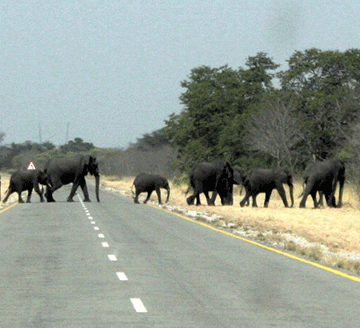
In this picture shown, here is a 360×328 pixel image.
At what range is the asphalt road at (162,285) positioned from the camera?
962 cm

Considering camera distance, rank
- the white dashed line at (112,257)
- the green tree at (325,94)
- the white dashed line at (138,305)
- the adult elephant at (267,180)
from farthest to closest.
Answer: the green tree at (325,94) < the adult elephant at (267,180) < the white dashed line at (112,257) < the white dashed line at (138,305)

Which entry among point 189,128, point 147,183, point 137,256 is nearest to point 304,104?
point 189,128

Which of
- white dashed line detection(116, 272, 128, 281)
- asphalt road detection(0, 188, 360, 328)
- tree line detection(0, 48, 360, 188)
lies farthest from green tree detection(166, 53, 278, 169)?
white dashed line detection(116, 272, 128, 281)

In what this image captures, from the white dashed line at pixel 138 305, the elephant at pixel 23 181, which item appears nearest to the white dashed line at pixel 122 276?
the white dashed line at pixel 138 305

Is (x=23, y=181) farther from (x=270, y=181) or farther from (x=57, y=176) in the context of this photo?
(x=270, y=181)

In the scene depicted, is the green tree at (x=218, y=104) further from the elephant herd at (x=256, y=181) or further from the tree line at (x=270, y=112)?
the elephant herd at (x=256, y=181)

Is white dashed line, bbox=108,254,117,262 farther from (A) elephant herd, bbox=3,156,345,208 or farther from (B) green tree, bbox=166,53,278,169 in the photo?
(B) green tree, bbox=166,53,278,169

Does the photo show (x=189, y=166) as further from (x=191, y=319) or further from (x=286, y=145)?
(x=191, y=319)

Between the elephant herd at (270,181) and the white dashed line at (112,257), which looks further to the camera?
the elephant herd at (270,181)

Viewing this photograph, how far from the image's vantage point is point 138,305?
10.5m

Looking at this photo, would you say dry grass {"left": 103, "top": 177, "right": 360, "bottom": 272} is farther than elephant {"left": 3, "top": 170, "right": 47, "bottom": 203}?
No

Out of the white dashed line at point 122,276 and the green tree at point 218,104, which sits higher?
the green tree at point 218,104

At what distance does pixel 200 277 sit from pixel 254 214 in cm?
2091

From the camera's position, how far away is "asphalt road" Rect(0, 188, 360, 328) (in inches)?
379
